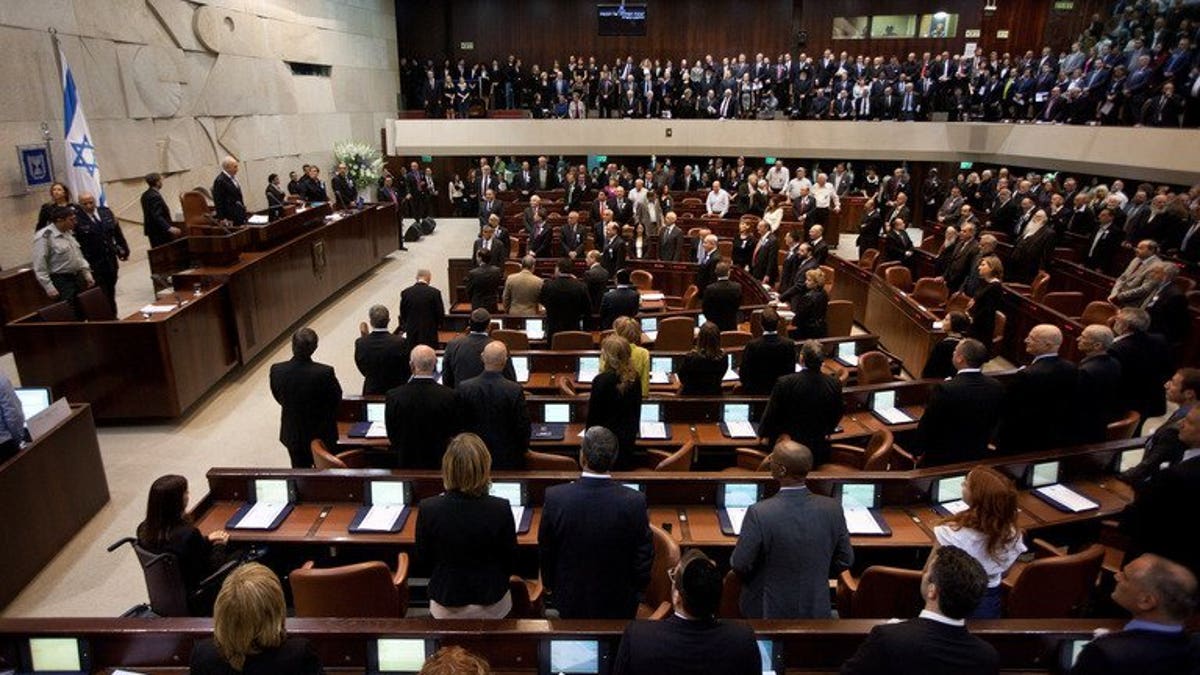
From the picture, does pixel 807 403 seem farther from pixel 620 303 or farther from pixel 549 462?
pixel 620 303

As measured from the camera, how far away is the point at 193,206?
1152cm

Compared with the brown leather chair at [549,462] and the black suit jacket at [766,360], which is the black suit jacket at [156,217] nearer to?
the brown leather chair at [549,462]

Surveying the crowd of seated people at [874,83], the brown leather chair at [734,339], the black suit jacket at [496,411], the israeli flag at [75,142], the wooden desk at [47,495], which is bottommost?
the wooden desk at [47,495]

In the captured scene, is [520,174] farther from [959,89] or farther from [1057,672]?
[1057,672]

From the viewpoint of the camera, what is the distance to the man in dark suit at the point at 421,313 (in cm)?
773

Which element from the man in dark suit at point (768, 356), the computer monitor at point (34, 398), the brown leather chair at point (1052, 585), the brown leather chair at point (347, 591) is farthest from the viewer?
the man in dark suit at point (768, 356)

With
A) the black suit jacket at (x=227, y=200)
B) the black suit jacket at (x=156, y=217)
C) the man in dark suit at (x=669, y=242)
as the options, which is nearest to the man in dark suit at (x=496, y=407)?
the black suit jacket at (x=227, y=200)

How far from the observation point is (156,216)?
10055 millimetres

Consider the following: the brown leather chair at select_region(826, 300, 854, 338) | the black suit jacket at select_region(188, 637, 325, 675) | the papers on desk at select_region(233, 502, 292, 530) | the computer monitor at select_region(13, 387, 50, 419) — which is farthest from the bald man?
the computer monitor at select_region(13, 387, 50, 419)

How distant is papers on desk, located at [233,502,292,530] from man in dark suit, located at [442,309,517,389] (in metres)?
1.55

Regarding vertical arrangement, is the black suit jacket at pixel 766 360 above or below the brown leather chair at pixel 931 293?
above

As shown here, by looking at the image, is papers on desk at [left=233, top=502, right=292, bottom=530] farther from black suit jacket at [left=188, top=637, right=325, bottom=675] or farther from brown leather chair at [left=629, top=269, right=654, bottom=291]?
brown leather chair at [left=629, top=269, right=654, bottom=291]

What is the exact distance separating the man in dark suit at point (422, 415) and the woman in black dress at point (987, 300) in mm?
5686

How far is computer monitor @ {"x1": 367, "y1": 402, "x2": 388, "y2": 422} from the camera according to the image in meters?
5.96
